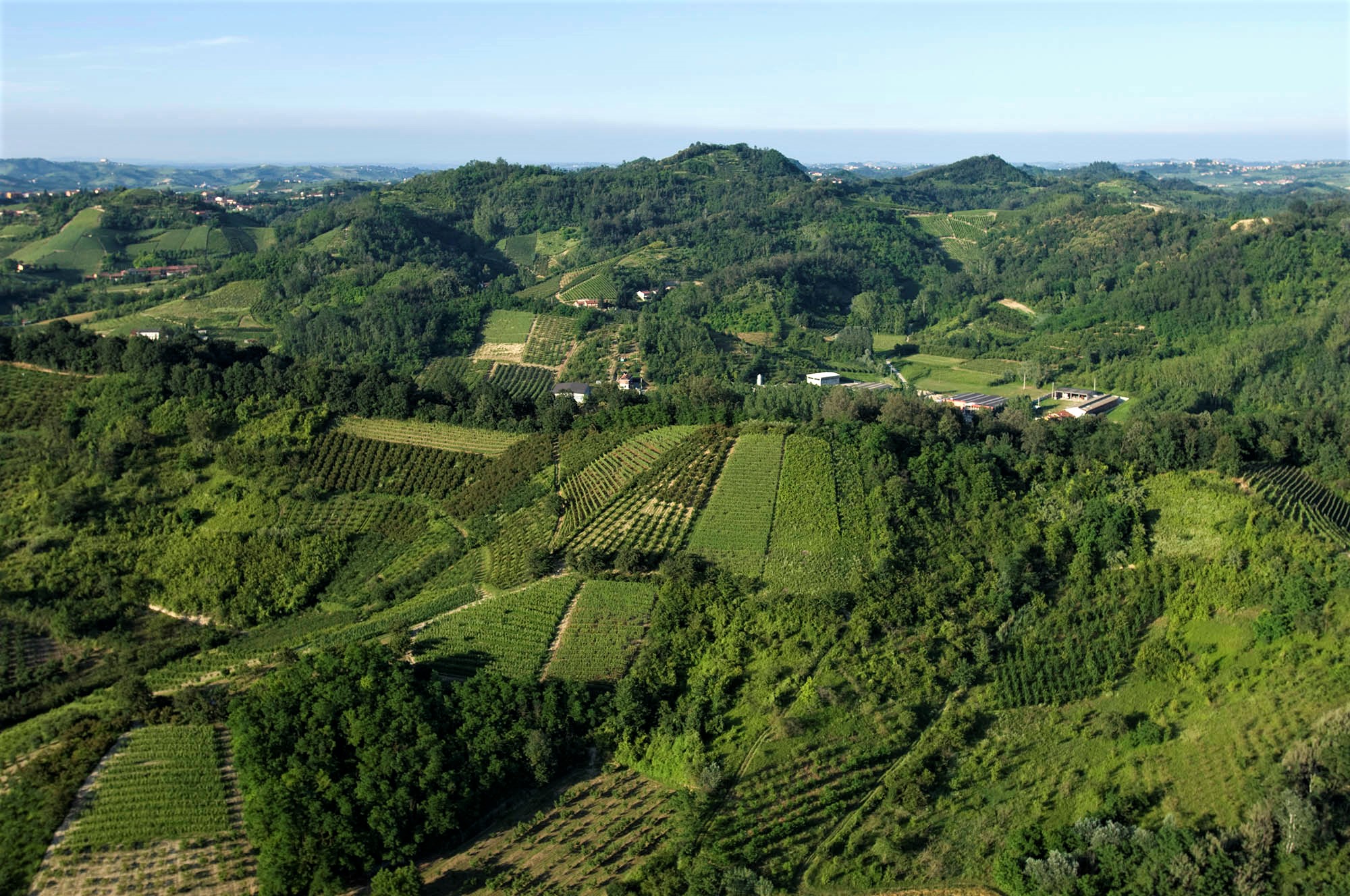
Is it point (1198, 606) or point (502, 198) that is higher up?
point (502, 198)

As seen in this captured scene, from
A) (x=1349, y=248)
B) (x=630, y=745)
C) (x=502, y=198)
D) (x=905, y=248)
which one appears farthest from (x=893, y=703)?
(x=502, y=198)

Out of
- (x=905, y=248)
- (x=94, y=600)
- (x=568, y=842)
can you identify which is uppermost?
(x=905, y=248)

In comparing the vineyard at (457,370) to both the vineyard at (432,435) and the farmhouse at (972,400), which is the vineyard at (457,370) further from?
the farmhouse at (972,400)

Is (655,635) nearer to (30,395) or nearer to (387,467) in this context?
(387,467)

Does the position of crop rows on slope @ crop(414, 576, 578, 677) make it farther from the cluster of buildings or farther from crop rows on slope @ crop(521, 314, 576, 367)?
the cluster of buildings

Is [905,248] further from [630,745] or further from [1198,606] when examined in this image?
[630,745]

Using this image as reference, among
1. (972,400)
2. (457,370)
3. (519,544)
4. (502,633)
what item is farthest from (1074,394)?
(502,633)

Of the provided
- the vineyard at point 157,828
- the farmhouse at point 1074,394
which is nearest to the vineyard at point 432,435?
the vineyard at point 157,828
